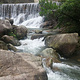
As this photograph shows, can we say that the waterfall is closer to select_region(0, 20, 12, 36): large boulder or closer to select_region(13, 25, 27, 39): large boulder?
select_region(13, 25, 27, 39): large boulder

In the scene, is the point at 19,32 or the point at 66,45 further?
the point at 19,32

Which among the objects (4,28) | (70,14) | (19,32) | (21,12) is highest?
(70,14)

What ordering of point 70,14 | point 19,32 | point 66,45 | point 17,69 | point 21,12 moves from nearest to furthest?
point 17,69
point 66,45
point 70,14
point 19,32
point 21,12

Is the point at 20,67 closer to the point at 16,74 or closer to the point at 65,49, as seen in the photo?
the point at 16,74

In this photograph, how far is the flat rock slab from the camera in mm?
2317

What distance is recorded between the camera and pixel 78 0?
828 centimetres

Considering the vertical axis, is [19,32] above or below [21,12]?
below

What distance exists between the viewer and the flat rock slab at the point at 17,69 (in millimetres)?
2317

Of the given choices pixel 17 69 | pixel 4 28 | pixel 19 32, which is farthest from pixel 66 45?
pixel 19 32

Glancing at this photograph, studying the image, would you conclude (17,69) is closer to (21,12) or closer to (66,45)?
(66,45)

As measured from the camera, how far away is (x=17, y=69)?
8.24 ft

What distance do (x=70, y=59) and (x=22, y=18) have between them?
790 inches

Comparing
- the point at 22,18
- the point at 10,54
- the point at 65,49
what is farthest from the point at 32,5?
the point at 10,54

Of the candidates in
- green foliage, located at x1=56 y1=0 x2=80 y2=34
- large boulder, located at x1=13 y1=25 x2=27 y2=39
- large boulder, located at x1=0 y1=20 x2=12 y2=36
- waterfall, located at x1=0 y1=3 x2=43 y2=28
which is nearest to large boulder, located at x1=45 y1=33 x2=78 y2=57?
green foliage, located at x1=56 y1=0 x2=80 y2=34
